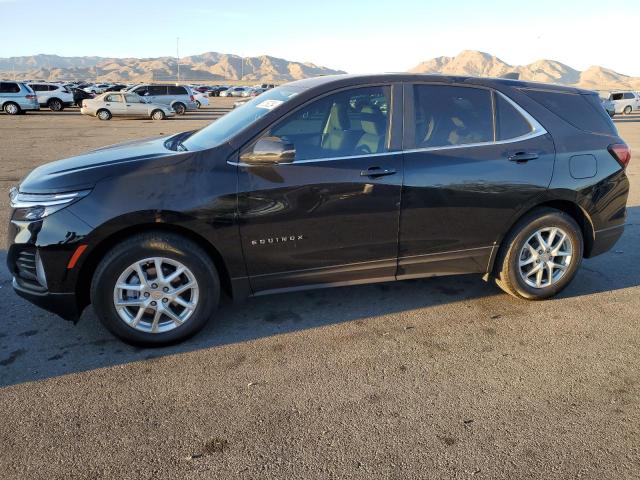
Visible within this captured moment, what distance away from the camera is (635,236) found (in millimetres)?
6207

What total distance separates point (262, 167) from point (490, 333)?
2092 millimetres

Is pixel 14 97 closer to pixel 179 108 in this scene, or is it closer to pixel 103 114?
pixel 103 114

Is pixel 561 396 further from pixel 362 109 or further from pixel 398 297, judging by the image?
pixel 362 109

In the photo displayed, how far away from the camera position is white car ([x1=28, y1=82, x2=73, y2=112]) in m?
31.6

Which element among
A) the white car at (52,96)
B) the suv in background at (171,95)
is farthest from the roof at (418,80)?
the white car at (52,96)

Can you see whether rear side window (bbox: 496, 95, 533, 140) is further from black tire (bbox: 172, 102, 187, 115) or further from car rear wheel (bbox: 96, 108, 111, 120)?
black tire (bbox: 172, 102, 187, 115)

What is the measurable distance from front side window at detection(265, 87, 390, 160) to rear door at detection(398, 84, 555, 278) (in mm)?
220

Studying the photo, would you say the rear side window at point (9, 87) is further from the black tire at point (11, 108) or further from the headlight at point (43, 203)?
the headlight at point (43, 203)

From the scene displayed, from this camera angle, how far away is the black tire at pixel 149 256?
10.8ft

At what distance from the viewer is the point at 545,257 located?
13.9 ft

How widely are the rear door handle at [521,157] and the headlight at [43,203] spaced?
→ 10.2 feet

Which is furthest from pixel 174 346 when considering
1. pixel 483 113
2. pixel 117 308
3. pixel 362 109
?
pixel 483 113

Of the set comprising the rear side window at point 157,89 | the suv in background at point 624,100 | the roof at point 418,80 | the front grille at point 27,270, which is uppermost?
the suv in background at point 624,100

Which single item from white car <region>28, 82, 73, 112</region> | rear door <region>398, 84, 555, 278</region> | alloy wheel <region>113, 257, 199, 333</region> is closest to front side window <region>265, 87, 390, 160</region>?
rear door <region>398, 84, 555, 278</region>
